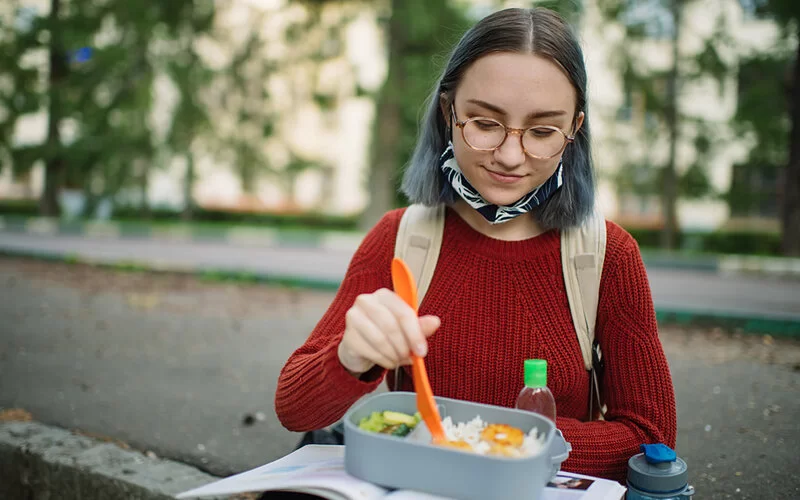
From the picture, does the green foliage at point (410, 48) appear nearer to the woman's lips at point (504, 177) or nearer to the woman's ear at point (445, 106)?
the woman's ear at point (445, 106)

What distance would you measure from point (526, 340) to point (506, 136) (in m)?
0.52

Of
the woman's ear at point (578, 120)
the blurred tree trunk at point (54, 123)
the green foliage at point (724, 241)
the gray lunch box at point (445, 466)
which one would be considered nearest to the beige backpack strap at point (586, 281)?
the woman's ear at point (578, 120)

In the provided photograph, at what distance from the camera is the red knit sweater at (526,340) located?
1.64 metres

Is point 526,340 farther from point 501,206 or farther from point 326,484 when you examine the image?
point 326,484

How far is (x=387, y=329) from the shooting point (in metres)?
1.26

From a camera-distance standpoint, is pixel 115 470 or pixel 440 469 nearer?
pixel 440 469

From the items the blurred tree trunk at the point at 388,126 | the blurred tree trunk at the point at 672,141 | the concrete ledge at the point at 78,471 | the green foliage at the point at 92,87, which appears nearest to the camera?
the concrete ledge at the point at 78,471

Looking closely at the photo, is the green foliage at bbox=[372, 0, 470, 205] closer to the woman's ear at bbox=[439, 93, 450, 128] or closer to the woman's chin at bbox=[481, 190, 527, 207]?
the woman's ear at bbox=[439, 93, 450, 128]

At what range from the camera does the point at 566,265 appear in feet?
5.85

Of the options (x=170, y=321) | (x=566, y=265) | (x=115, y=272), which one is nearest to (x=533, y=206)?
(x=566, y=265)

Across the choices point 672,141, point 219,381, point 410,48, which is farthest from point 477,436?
point 672,141

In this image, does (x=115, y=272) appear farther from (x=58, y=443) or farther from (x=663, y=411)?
(x=663, y=411)

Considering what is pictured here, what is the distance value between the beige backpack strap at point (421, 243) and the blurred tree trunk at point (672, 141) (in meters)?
15.5

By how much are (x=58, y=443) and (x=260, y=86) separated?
51.6ft
